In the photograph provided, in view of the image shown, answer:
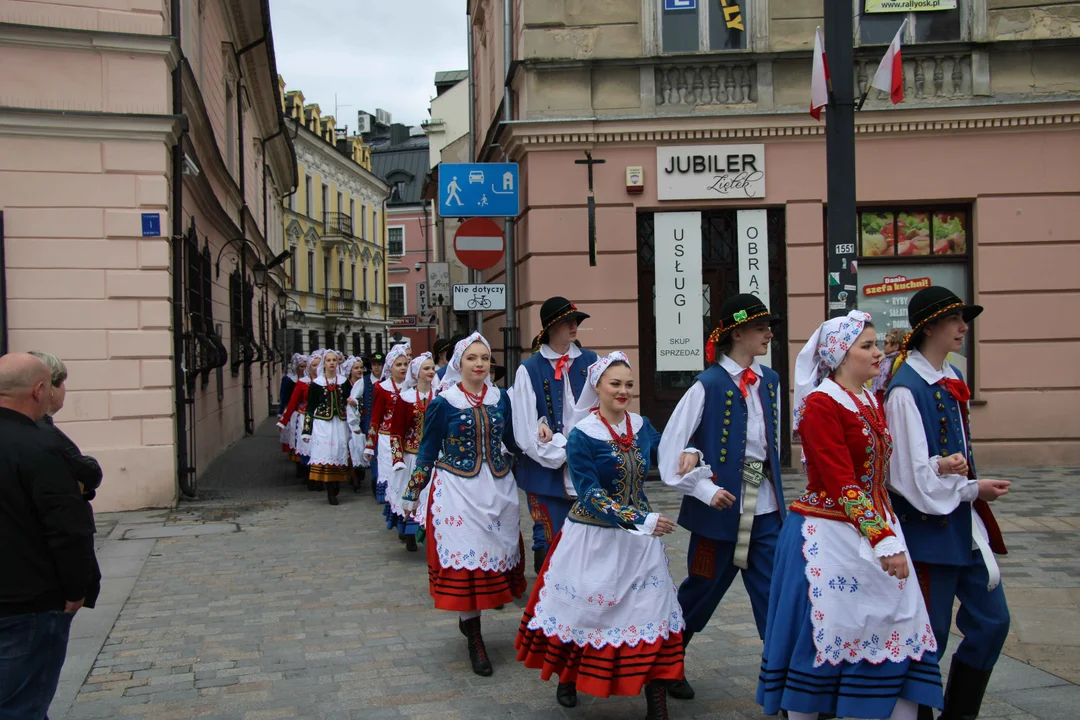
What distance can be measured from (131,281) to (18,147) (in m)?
1.80

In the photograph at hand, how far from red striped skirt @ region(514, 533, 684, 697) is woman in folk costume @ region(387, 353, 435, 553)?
412cm

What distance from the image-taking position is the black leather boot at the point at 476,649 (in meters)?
5.55

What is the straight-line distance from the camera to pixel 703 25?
12.9 meters

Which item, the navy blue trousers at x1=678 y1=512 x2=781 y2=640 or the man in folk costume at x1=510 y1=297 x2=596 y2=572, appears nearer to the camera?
the navy blue trousers at x1=678 y1=512 x2=781 y2=640

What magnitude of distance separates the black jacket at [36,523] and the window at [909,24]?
38.3 feet

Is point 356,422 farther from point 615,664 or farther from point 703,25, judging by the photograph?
point 615,664

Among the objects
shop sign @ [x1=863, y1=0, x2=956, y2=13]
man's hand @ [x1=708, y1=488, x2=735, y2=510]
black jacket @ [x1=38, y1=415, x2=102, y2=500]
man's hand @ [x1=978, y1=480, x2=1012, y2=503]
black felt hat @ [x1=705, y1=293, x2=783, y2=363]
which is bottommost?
man's hand @ [x1=708, y1=488, x2=735, y2=510]

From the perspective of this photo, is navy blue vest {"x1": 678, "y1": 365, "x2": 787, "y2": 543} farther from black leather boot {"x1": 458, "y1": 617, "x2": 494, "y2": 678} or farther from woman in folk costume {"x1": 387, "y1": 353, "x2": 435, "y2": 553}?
woman in folk costume {"x1": 387, "y1": 353, "x2": 435, "y2": 553}

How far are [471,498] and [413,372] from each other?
129 inches

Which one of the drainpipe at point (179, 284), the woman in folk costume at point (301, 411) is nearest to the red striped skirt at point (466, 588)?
the drainpipe at point (179, 284)

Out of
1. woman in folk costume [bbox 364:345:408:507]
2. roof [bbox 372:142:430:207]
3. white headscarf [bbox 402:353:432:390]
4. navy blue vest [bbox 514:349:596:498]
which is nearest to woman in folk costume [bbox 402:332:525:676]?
navy blue vest [bbox 514:349:596:498]

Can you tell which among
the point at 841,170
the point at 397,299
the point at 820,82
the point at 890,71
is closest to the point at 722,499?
the point at 841,170

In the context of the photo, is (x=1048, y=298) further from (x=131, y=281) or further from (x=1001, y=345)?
(x=131, y=281)

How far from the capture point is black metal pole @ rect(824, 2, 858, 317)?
6.95 metres
